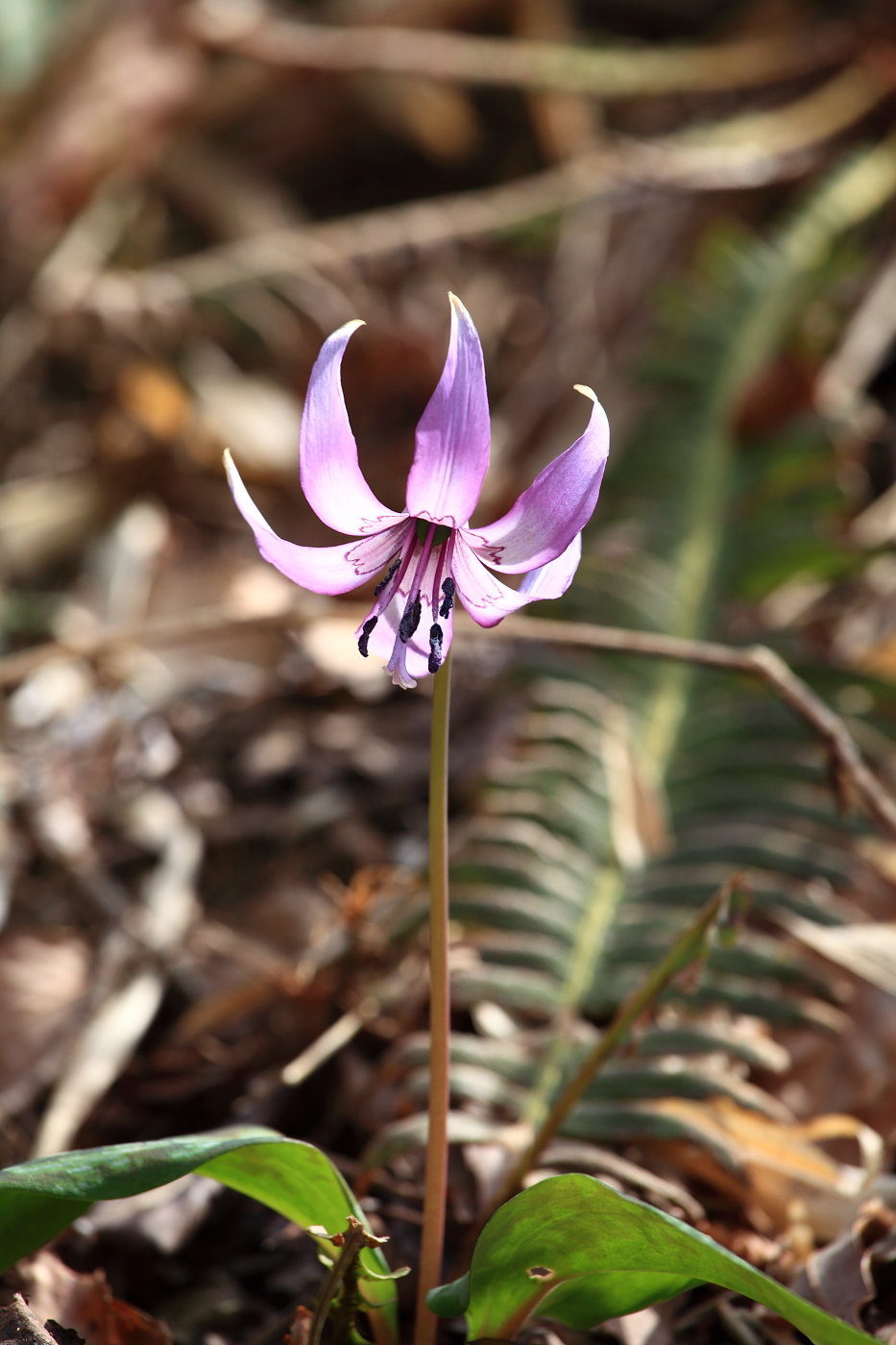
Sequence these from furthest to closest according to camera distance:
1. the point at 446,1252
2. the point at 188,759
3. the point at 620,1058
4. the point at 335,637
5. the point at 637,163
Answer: the point at 637,163, the point at 335,637, the point at 188,759, the point at 620,1058, the point at 446,1252

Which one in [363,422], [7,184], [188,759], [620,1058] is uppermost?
[7,184]

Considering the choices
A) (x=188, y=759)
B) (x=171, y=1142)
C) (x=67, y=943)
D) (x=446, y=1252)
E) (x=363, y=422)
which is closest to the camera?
(x=171, y=1142)

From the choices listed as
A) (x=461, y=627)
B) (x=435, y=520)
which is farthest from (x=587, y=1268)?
(x=461, y=627)

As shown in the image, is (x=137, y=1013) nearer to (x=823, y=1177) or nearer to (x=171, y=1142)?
(x=171, y=1142)

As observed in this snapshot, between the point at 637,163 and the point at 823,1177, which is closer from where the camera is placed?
the point at 823,1177

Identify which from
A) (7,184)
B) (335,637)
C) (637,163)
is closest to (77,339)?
(7,184)

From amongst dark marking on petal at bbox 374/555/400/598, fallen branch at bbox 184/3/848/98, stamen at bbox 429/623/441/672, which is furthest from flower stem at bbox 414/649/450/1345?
fallen branch at bbox 184/3/848/98
